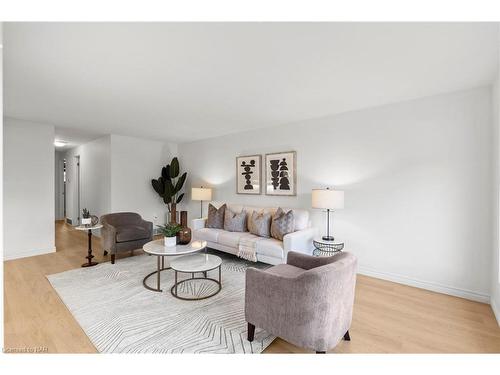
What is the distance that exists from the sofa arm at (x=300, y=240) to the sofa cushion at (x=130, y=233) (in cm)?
240

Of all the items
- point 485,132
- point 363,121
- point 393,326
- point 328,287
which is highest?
point 363,121

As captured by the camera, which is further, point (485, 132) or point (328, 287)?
point (485, 132)

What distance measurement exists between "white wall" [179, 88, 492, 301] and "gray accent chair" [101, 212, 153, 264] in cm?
270

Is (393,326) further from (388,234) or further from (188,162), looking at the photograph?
(188,162)

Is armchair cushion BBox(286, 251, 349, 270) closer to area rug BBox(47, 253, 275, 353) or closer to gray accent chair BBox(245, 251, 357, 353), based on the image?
gray accent chair BBox(245, 251, 357, 353)

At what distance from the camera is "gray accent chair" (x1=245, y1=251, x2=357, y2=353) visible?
1.51m

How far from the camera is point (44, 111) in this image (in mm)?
3373

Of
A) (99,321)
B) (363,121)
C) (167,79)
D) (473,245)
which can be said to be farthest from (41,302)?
(473,245)

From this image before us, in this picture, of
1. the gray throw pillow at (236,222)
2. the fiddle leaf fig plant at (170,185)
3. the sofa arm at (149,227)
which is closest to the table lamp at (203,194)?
the fiddle leaf fig plant at (170,185)

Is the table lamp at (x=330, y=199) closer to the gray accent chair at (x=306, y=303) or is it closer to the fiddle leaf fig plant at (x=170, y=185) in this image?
the gray accent chair at (x=306, y=303)

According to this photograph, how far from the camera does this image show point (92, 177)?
5.66 m
